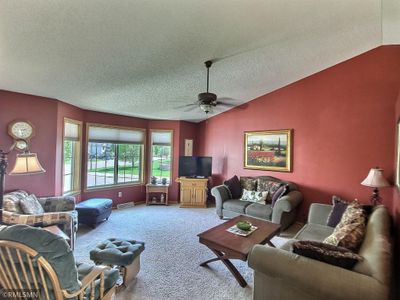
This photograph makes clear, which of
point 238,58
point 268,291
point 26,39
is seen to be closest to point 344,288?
point 268,291

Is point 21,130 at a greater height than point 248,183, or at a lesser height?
greater

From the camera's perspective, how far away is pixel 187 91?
13.7 feet

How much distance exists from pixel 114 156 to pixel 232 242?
13.8 feet

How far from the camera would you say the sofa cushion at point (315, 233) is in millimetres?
2794

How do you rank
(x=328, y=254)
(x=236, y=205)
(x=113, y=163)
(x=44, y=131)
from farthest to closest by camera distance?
1. (x=113, y=163)
2. (x=236, y=205)
3. (x=44, y=131)
4. (x=328, y=254)

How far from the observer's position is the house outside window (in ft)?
15.0

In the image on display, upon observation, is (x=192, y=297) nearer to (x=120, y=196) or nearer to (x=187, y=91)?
(x=187, y=91)

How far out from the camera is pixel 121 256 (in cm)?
224

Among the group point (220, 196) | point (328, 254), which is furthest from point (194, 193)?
point (328, 254)

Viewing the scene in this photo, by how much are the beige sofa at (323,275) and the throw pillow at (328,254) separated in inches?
1.6

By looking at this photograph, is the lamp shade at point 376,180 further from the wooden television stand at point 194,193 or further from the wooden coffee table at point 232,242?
the wooden television stand at point 194,193

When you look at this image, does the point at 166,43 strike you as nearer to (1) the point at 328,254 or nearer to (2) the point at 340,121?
(1) the point at 328,254

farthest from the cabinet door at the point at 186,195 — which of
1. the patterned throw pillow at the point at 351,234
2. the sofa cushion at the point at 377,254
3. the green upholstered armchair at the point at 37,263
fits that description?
the green upholstered armchair at the point at 37,263

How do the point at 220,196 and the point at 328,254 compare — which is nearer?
the point at 328,254
